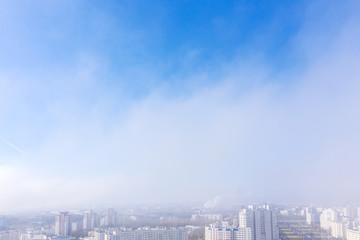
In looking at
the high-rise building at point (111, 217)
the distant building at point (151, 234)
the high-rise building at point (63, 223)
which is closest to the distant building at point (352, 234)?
the distant building at point (151, 234)

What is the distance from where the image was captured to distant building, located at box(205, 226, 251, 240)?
729 cm

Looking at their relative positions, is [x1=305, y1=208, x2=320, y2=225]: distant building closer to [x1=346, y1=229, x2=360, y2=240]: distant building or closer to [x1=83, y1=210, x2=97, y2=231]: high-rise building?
[x1=346, y1=229, x2=360, y2=240]: distant building

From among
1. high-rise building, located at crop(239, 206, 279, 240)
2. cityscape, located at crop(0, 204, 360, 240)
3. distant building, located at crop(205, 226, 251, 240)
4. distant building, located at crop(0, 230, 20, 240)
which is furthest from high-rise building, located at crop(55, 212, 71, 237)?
high-rise building, located at crop(239, 206, 279, 240)

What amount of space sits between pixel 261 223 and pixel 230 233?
3.05ft

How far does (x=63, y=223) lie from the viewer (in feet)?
31.0

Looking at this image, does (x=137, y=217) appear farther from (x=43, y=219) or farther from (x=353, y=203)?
(x=353, y=203)

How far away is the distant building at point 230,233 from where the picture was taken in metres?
7.29

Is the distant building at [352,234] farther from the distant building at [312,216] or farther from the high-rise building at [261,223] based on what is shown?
the distant building at [312,216]

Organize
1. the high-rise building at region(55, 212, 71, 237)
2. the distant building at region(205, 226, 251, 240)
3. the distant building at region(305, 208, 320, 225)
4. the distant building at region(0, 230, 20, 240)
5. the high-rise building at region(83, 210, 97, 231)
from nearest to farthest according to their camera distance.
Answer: the distant building at region(0, 230, 20, 240) → the distant building at region(205, 226, 251, 240) → the high-rise building at region(55, 212, 71, 237) → the high-rise building at region(83, 210, 97, 231) → the distant building at region(305, 208, 320, 225)

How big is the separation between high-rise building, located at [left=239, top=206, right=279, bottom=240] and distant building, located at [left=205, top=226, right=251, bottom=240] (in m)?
0.29

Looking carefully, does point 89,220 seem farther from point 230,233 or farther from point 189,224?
point 230,233

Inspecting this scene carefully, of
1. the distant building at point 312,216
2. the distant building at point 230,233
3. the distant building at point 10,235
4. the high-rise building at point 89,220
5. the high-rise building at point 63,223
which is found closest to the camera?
the distant building at point 10,235

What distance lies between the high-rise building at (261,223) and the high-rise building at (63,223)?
509 centimetres

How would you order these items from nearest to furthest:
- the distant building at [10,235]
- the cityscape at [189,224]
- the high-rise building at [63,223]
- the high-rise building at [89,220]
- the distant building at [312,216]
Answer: the distant building at [10,235], the cityscape at [189,224], the high-rise building at [63,223], the high-rise building at [89,220], the distant building at [312,216]
